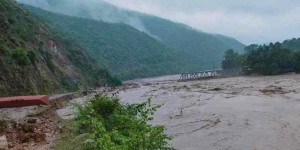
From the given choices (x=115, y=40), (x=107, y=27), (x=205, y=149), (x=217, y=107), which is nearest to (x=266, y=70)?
(x=217, y=107)

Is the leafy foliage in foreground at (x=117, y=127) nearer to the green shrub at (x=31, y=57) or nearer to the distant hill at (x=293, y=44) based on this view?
the green shrub at (x=31, y=57)

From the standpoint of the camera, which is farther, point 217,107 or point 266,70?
point 266,70

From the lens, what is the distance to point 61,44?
Result: 283ft

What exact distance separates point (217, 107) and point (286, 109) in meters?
5.61

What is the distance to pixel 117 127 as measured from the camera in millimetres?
15883

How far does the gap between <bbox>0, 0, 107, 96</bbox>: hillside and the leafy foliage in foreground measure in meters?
25.8

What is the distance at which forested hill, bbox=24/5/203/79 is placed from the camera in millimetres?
137375

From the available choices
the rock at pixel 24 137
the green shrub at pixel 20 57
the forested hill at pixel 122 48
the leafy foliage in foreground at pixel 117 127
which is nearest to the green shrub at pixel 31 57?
the green shrub at pixel 20 57

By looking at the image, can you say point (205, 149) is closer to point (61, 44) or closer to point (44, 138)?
point (44, 138)

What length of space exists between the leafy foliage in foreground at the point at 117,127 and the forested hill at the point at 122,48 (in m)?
109

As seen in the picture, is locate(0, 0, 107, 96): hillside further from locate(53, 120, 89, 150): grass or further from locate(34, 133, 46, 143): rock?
locate(53, 120, 89, 150): grass

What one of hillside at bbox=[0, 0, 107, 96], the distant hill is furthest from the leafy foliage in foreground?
the distant hill

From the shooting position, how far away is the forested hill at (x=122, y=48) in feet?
451

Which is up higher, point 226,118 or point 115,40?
point 115,40
